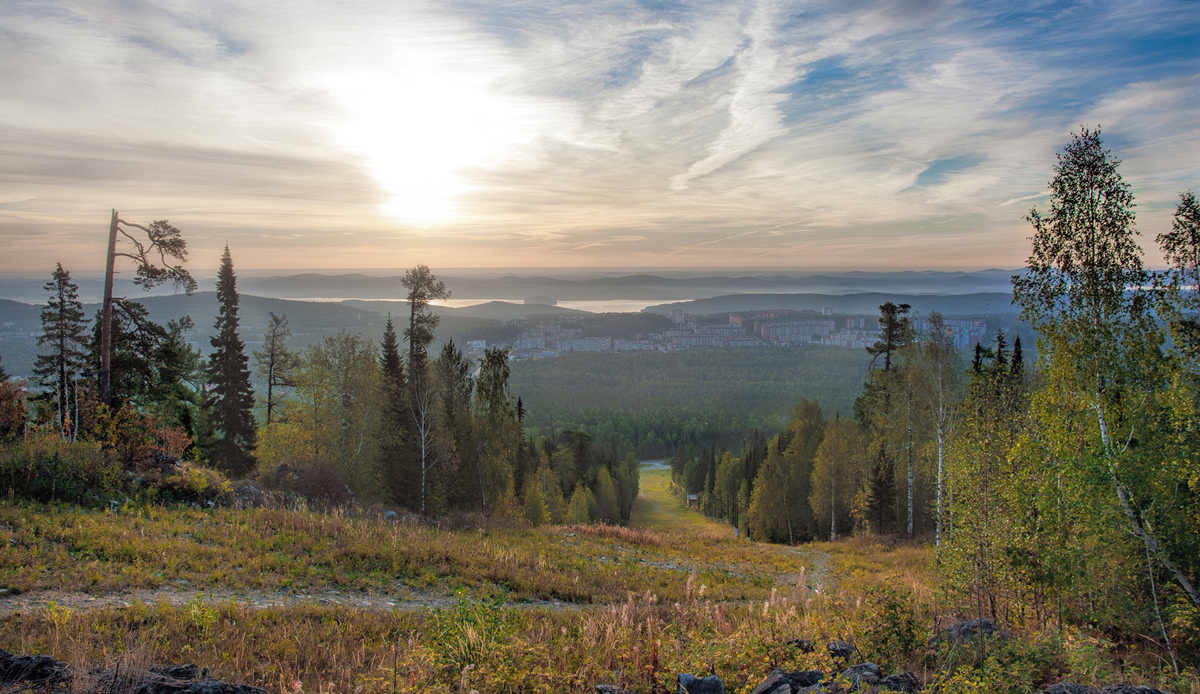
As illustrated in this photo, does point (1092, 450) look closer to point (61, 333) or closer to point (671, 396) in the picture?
point (61, 333)

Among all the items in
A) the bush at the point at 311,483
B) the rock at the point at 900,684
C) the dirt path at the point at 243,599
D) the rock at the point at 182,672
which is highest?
the rock at the point at 182,672

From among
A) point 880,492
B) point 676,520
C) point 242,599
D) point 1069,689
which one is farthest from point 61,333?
point 676,520

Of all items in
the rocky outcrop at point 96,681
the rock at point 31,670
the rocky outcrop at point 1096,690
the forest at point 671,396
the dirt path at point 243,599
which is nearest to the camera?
the rocky outcrop at point 96,681

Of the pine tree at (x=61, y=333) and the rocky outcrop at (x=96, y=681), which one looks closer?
the rocky outcrop at (x=96, y=681)

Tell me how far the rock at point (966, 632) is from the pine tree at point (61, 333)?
94.8 ft

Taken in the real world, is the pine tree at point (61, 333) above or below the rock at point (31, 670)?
above

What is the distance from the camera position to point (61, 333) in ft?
75.0

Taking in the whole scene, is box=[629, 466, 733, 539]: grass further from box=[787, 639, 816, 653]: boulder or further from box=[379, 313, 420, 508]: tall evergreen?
box=[787, 639, 816, 653]: boulder

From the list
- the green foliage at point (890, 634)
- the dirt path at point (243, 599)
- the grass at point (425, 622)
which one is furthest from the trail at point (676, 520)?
the dirt path at point (243, 599)

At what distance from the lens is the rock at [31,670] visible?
4590 millimetres

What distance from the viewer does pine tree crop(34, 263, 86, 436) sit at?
22.3 m

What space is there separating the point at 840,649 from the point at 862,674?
3.88 feet

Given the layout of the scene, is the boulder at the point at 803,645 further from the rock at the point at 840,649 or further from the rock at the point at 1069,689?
the rock at the point at 1069,689

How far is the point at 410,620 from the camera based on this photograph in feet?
26.5
